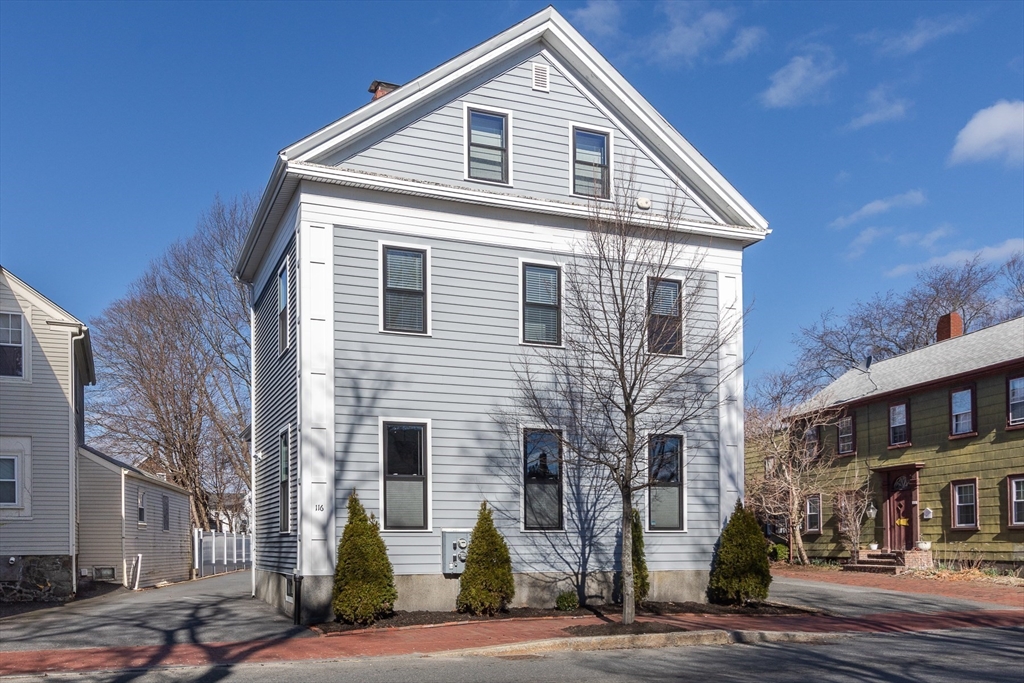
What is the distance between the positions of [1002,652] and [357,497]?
939 centimetres

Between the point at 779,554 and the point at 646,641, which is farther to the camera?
the point at 779,554

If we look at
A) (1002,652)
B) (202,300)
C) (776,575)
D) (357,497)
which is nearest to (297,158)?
(357,497)

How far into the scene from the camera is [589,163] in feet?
59.2

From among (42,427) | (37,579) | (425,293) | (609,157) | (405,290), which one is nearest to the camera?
(405,290)

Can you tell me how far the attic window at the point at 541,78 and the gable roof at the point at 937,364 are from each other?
14484mm

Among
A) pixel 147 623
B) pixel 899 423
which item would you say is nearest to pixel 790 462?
pixel 899 423

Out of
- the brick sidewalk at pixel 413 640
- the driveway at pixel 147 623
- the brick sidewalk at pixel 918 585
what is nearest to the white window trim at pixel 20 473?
the driveway at pixel 147 623

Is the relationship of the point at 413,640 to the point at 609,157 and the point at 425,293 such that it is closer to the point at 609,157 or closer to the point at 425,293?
the point at 425,293

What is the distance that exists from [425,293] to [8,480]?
10837 mm

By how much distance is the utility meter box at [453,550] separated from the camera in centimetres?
1565

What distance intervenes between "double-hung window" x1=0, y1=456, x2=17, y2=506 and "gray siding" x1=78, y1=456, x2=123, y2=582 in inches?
124

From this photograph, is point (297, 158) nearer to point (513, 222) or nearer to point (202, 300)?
point (513, 222)

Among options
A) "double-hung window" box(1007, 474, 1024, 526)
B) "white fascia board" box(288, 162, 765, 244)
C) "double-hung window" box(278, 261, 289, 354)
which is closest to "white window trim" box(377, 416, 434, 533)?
"double-hung window" box(278, 261, 289, 354)

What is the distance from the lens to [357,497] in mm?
15141
